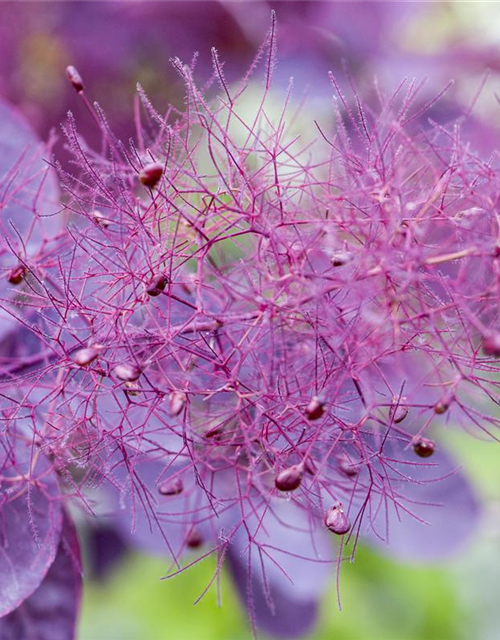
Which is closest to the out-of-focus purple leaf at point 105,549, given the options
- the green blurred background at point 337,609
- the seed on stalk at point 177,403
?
the green blurred background at point 337,609

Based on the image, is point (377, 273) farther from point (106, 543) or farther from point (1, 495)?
point (106, 543)

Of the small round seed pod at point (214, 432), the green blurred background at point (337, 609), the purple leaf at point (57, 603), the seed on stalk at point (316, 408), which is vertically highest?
the seed on stalk at point (316, 408)

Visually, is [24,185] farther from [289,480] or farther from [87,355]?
[289,480]

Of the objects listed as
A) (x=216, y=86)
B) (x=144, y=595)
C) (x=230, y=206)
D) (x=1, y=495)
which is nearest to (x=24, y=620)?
(x=1, y=495)

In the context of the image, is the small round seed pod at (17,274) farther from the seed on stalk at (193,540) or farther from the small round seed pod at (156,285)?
the seed on stalk at (193,540)

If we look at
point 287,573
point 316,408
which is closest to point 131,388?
point 316,408
